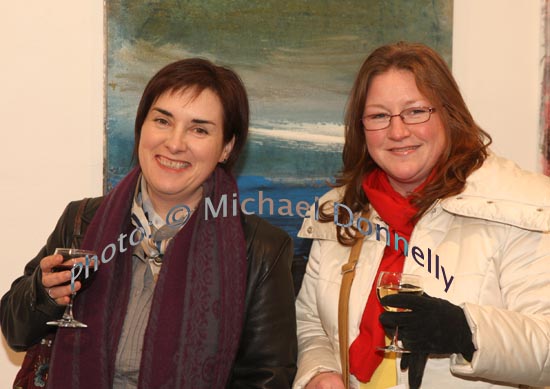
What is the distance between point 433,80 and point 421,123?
5.9 inches

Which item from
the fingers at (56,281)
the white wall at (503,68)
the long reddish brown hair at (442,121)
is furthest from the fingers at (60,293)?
the white wall at (503,68)

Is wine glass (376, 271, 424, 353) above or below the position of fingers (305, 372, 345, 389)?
above

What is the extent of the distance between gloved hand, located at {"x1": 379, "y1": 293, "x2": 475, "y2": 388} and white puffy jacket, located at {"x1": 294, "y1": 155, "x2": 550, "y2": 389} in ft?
0.08

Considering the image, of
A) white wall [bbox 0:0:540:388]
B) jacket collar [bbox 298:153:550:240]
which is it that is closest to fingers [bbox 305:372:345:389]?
jacket collar [bbox 298:153:550:240]

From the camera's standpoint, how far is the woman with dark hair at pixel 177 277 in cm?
215

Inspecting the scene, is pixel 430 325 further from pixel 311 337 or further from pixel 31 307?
pixel 31 307

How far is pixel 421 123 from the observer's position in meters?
2.15

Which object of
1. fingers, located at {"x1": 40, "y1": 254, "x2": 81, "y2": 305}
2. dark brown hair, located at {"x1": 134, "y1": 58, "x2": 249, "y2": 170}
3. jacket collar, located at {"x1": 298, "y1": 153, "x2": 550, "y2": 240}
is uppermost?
dark brown hair, located at {"x1": 134, "y1": 58, "x2": 249, "y2": 170}

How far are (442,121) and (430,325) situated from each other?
69cm

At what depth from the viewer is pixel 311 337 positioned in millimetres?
2324

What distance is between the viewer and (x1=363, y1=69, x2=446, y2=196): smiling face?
2.15m

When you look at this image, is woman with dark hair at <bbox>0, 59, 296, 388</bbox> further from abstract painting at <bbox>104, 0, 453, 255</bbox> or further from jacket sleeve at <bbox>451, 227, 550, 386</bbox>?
jacket sleeve at <bbox>451, 227, 550, 386</bbox>

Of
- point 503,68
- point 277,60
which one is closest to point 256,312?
point 277,60

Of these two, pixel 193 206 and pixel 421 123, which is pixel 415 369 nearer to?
pixel 421 123
